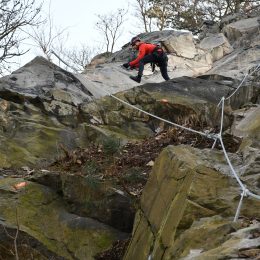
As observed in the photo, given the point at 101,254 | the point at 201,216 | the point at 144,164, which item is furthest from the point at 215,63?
the point at 201,216

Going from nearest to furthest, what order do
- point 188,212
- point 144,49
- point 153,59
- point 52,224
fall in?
point 188,212, point 52,224, point 144,49, point 153,59

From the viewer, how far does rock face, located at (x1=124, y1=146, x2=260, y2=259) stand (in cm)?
378

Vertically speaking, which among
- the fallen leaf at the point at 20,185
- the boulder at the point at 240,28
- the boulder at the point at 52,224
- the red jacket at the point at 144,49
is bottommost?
the boulder at the point at 52,224

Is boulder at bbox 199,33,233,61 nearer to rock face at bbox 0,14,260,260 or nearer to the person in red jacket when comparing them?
rock face at bbox 0,14,260,260

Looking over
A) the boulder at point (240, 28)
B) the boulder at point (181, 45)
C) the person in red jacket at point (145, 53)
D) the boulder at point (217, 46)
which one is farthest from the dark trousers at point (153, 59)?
the boulder at point (240, 28)

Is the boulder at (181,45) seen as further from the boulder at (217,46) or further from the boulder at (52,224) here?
the boulder at (52,224)

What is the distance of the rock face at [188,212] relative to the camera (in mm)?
3781

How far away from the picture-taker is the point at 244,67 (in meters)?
16.0

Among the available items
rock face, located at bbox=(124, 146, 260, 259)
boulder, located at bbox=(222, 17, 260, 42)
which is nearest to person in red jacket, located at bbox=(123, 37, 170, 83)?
rock face, located at bbox=(124, 146, 260, 259)

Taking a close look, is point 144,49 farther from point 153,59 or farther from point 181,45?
point 181,45

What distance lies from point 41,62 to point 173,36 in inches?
280

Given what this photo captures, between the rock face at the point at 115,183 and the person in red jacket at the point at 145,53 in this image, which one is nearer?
the rock face at the point at 115,183

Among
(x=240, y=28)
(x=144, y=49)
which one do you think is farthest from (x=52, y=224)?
(x=240, y=28)

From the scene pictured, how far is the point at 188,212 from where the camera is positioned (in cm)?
446
